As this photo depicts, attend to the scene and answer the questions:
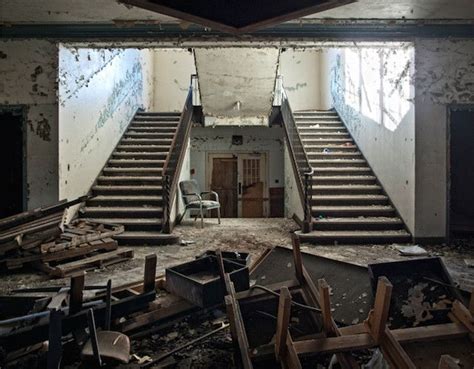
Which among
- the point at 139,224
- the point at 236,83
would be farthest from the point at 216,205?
the point at 236,83

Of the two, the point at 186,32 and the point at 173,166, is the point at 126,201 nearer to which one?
the point at 173,166

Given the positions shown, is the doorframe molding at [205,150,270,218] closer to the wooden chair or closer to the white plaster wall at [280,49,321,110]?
A: the white plaster wall at [280,49,321,110]

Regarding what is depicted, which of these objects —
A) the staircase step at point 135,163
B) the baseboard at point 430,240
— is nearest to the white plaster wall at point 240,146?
the staircase step at point 135,163

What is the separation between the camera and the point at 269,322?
2875mm

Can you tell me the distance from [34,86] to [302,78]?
8.89 metres

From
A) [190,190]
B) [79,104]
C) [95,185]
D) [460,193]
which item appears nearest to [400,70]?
[460,193]

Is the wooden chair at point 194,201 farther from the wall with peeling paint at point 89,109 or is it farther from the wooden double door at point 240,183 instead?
the wooden double door at point 240,183

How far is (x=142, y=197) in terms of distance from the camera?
720 cm

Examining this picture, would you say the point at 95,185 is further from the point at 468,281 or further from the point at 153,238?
the point at 468,281

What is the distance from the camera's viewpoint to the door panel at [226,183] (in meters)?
12.2

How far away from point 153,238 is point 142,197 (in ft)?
4.44

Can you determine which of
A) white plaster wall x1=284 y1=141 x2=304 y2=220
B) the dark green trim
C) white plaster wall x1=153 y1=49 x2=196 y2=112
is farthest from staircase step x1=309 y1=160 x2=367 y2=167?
white plaster wall x1=153 y1=49 x2=196 y2=112

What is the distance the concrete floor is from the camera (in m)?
4.34

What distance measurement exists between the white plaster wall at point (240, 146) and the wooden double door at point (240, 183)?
0.70 feet
